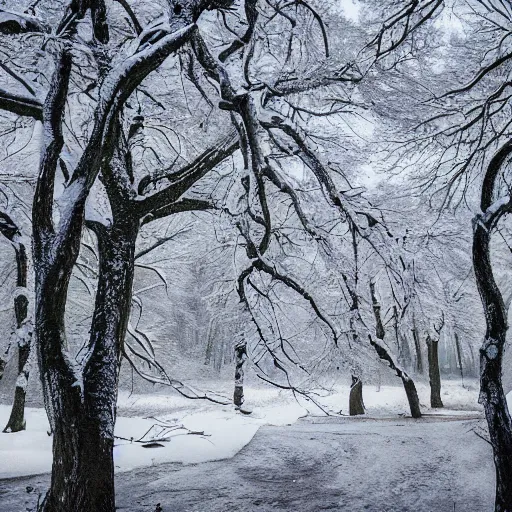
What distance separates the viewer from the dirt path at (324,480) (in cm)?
555

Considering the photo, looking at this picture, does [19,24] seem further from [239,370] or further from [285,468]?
[239,370]

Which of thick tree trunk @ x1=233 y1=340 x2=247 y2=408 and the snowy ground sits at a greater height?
thick tree trunk @ x1=233 y1=340 x2=247 y2=408

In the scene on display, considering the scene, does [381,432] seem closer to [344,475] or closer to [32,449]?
[344,475]

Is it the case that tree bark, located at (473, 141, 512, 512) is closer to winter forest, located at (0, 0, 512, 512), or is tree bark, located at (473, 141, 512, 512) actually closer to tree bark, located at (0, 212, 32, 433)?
winter forest, located at (0, 0, 512, 512)

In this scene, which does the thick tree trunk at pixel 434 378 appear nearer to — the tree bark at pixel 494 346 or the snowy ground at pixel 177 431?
the snowy ground at pixel 177 431

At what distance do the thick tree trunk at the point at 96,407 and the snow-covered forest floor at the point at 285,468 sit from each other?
4.54 feet

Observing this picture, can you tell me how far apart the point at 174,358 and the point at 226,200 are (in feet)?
72.9

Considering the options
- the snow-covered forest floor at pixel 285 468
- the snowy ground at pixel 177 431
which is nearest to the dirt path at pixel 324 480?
the snow-covered forest floor at pixel 285 468

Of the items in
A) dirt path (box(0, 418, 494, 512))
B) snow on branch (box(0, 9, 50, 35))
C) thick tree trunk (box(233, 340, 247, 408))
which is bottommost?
dirt path (box(0, 418, 494, 512))

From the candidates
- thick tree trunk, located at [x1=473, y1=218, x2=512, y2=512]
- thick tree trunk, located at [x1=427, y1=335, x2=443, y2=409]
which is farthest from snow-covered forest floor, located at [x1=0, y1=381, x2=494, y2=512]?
thick tree trunk, located at [x1=427, y1=335, x2=443, y2=409]

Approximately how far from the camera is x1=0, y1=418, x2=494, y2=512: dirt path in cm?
555

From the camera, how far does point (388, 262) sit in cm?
493

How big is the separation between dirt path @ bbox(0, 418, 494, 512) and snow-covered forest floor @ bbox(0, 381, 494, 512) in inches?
0.6

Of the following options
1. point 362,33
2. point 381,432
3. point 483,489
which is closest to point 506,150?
point 362,33
